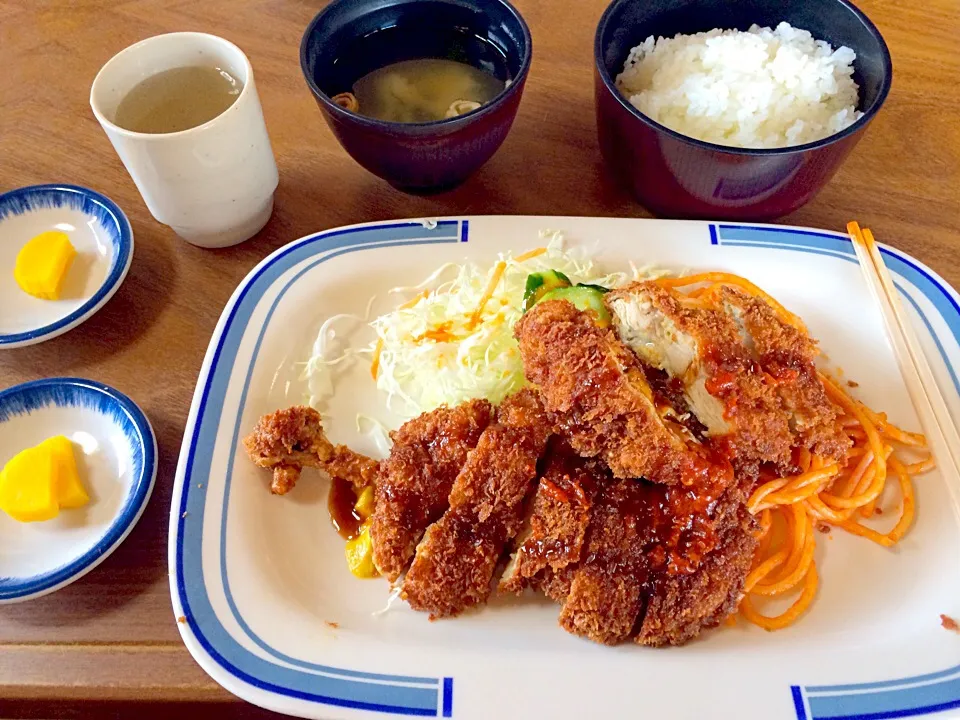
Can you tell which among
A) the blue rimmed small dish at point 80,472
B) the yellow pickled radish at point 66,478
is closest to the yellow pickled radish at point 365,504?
the blue rimmed small dish at point 80,472

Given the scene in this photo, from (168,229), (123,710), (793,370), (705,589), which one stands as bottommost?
(123,710)

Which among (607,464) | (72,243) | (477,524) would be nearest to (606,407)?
(607,464)

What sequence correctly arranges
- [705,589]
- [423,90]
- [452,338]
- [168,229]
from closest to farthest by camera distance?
[705,589] < [452,338] < [423,90] < [168,229]

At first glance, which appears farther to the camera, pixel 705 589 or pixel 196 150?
pixel 196 150

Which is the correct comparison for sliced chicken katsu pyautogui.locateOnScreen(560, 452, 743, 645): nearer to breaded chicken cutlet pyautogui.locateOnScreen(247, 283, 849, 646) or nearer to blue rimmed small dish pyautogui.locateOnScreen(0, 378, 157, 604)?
breaded chicken cutlet pyautogui.locateOnScreen(247, 283, 849, 646)

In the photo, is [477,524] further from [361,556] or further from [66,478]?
[66,478]

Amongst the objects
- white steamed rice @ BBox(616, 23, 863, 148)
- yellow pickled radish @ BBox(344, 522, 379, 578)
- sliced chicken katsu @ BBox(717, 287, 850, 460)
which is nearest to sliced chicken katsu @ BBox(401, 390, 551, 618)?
yellow pickled radish @ BBox(344, 522, 379, 578)

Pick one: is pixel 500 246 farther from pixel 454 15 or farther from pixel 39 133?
pixel 39 133
